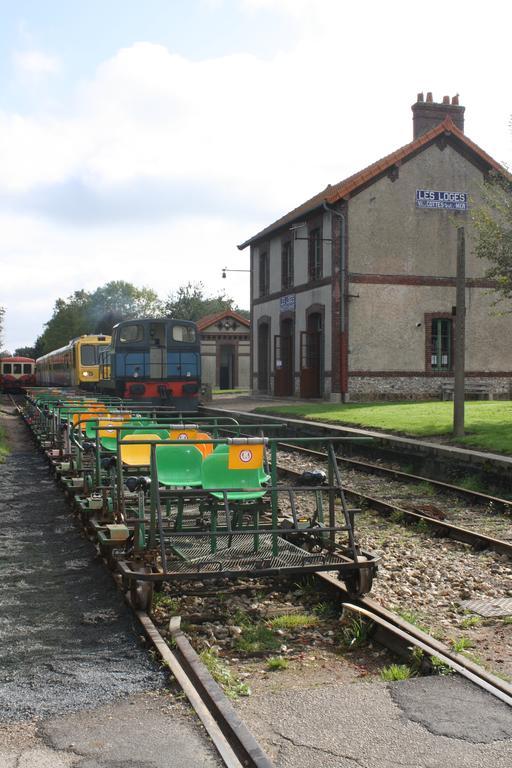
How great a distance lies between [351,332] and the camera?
28594 millimetres

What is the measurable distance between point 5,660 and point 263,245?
3291 cm

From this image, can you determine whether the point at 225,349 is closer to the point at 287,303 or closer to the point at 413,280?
the point at 287,303

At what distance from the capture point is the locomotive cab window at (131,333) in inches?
914

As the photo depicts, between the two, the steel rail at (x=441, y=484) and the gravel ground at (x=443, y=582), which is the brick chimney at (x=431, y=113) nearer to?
the steel rail at (x=441, y=484)

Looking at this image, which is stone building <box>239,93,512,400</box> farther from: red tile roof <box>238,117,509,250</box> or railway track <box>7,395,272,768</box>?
railway track <box>7,395,272,768</box>

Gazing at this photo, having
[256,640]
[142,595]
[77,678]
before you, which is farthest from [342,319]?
[77,678]

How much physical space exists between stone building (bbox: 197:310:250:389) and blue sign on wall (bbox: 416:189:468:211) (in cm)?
2194

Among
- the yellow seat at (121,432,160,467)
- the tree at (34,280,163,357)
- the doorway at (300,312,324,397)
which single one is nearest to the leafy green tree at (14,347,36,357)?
the tree at (34,280,163,357)

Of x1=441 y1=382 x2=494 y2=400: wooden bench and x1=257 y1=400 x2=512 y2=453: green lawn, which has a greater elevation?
x1=441 y1=382 x2=494 y2=400: wooden bench

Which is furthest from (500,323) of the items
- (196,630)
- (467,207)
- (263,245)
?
(196,630)

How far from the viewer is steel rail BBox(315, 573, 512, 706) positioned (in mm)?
4262

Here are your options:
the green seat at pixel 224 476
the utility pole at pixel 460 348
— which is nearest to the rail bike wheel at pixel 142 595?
the green seat at pixel 224 476

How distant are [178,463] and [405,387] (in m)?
23.1

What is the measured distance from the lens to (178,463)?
6895 mm
